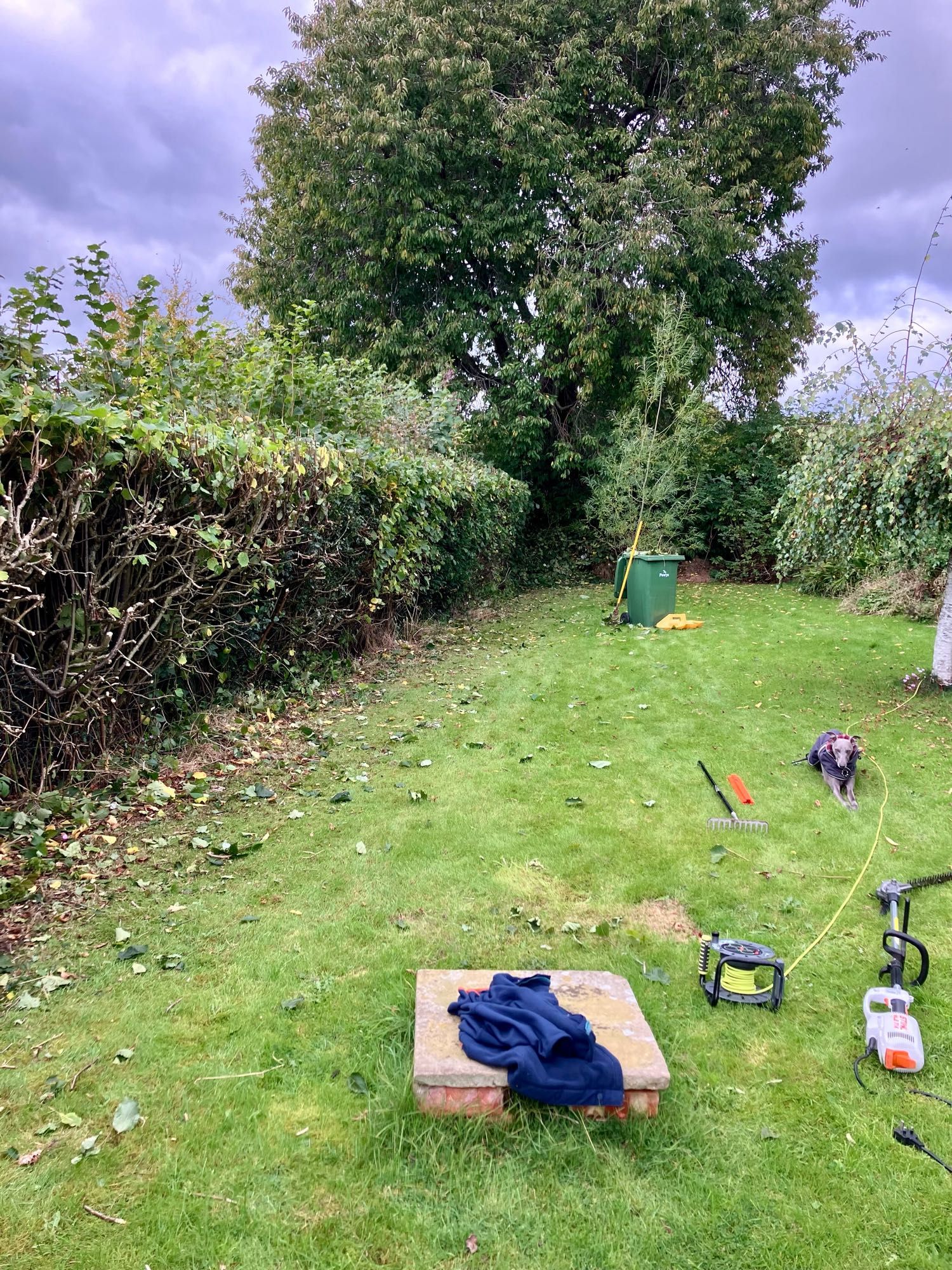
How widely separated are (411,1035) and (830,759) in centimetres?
370

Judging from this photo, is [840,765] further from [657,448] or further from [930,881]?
[657,448]

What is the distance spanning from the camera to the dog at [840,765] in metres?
5.09

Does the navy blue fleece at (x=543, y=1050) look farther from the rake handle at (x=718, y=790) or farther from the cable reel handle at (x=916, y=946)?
the rake handle at (x=718, y=790)

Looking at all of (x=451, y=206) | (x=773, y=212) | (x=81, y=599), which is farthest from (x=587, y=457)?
(x=81, y=599)

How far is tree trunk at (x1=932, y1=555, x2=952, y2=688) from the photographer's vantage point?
681cm

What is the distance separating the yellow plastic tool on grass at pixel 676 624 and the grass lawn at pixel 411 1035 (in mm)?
5130

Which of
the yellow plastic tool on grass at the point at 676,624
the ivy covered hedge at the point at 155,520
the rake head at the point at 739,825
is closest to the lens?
the ivy covered hedge at the point at 155,520

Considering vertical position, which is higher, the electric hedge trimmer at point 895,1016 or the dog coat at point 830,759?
the dog coat at point 830,759

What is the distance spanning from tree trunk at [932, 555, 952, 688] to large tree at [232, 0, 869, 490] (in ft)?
32.5

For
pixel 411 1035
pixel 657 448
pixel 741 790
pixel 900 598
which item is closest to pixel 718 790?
pixel 741 790

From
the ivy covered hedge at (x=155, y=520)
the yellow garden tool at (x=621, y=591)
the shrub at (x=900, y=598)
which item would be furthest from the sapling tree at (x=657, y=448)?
the ivy covered hedge at (x=155, y=520)

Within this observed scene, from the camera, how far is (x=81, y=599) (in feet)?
13.5

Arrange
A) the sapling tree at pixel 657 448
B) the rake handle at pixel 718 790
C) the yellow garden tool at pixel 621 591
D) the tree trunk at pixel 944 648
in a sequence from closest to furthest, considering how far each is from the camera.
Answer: the rake handle at pixel 718 790, the tree trunk at pixel 944 648, the yellow garden tool at pixel 621 591, the sapling tree at pixel 657 448

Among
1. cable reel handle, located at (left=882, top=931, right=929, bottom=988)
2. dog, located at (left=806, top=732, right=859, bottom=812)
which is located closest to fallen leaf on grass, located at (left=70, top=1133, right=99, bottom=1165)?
cable reel handle, located at (left=882, top=931, right=929, bottom=988)
